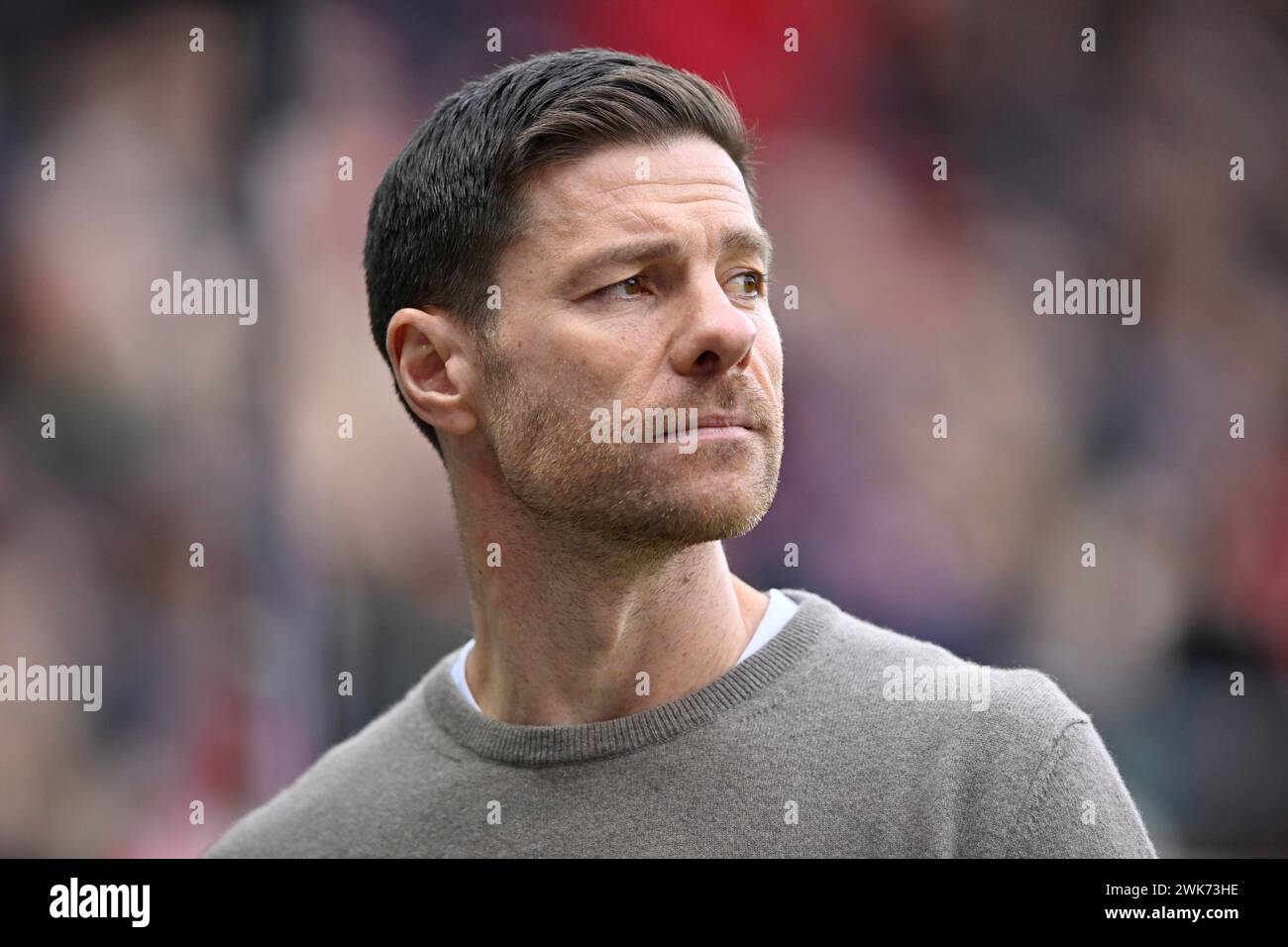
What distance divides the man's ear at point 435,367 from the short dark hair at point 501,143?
42 millimetres

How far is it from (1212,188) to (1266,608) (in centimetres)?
189

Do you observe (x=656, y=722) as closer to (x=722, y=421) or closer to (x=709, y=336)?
(x=722, y=421)

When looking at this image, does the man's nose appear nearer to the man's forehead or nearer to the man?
the man

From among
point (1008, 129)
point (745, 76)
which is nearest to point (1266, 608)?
point (1008, 129)

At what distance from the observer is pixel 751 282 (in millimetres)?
2551

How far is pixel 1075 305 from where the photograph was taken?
550 cm

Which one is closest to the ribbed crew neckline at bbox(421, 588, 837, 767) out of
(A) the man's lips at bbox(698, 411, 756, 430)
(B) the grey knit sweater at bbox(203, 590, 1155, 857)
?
(B) the grey knit sweater at bbox(203, 590, 1155, 857)

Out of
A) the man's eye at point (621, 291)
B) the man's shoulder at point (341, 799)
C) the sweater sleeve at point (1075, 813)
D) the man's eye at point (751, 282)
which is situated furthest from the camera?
the man's shoulder at point (341, 799)

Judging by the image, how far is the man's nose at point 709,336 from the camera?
2.27m

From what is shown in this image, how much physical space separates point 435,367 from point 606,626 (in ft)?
2.25

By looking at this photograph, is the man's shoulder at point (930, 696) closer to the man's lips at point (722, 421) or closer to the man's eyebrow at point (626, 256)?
the man's lips at point (722, 421)

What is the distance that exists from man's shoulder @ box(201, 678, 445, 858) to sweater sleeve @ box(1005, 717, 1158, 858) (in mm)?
1281

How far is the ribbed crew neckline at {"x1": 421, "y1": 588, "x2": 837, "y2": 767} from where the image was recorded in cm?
238

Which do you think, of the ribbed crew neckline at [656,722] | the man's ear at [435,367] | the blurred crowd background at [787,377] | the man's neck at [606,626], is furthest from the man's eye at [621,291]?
the blurred crowd background at [787,377]
